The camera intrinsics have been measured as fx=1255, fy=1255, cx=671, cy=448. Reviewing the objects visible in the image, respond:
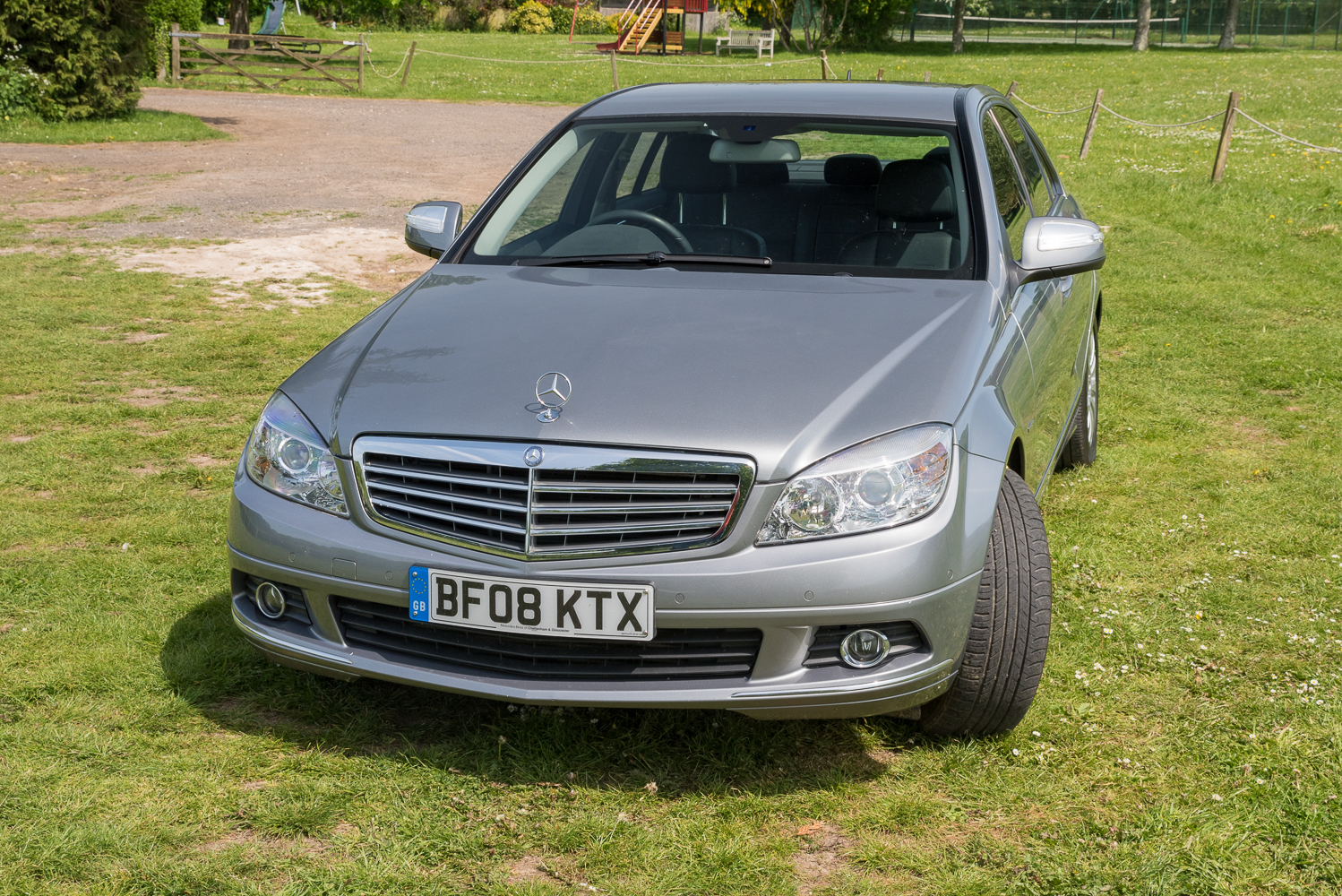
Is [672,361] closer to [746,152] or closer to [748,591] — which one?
[748,591]

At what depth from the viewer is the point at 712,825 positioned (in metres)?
2.97

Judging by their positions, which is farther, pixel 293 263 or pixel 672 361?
pixel 293 263

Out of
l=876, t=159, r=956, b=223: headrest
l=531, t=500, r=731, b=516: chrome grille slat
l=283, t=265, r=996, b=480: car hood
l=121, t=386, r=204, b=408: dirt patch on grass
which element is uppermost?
l=876, t=159, r=956, b=223: headrest

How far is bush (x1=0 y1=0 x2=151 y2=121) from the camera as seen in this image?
58.3ft

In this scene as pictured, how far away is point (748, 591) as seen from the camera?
8.99 feet

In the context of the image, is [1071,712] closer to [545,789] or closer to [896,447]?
[896,447]

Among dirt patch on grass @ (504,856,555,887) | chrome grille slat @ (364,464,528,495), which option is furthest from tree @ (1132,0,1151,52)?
dirt patch on grass @ (504,856,555,887)

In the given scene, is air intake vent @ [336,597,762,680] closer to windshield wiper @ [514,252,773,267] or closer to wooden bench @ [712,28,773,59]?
windshield wiper @ [514,252,773,267]

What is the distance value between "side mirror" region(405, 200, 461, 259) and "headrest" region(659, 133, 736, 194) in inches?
29.4

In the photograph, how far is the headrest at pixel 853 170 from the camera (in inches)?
171

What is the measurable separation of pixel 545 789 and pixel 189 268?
804 cm

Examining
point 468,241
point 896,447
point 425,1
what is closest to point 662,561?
point 896,447

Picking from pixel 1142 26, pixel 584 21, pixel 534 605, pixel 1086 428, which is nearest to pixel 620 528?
pixel 534 605

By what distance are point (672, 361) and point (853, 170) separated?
1623mm
